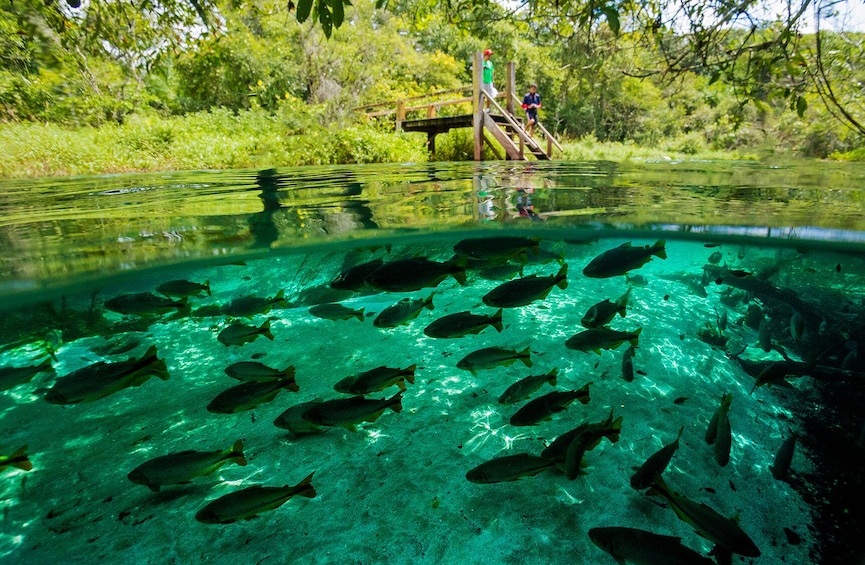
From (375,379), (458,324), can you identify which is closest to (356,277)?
(375,379)

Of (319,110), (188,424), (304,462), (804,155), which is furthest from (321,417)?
(804,155)

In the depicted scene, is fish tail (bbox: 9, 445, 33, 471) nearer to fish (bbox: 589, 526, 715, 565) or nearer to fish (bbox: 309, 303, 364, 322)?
fish (bbox: 309, 303, 364, 322)

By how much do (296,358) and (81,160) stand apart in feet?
42.3

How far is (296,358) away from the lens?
7.46m

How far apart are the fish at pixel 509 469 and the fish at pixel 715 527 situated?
0.88m

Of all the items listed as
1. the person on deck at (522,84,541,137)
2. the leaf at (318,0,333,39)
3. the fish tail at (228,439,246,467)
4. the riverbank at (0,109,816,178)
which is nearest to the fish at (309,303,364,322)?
the fish tail at (228,439,246,467)

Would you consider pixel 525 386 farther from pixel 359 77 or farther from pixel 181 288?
pixel 359 77

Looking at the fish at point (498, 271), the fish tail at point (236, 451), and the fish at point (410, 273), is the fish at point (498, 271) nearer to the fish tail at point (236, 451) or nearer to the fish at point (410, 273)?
the fish at point (410, 273)

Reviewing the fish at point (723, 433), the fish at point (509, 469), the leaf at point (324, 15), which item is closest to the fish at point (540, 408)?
the fish at point (509, 469)

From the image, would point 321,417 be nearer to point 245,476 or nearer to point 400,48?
point 245,476

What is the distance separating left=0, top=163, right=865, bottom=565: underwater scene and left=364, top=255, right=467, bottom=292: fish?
0.06ft

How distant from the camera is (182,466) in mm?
3355

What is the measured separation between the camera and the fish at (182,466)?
3307 millimetres

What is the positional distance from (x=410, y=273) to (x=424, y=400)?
275 centimetres
